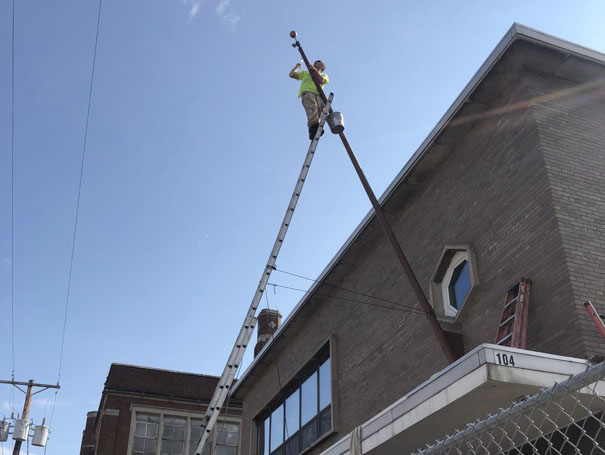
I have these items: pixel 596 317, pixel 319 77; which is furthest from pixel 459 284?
pixel 319 77

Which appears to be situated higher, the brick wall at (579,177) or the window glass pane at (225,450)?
the window glass pane at (225,450)

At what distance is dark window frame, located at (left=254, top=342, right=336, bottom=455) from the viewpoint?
48.5 ft

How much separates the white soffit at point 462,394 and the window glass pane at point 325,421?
7329 millimetres

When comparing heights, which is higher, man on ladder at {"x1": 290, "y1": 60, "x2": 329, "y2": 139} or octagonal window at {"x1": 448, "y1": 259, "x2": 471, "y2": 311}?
man on ladder at {"x1": 290, "y1": 60, "x2": 329, "y2": 139}

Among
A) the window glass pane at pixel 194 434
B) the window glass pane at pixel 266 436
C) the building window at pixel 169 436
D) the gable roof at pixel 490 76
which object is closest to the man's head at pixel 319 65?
the gable roof at pixel 490 76

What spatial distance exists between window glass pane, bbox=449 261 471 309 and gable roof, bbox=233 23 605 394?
76.9 inches

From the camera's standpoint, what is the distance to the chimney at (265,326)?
2327 centimetres

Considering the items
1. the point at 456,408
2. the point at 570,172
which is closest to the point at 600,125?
the point at 570,172

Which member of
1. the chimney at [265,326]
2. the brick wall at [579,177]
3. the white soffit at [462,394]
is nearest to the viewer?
the white soffit at [462,394]

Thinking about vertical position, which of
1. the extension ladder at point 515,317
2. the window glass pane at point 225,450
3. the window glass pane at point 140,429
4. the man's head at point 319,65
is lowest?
the extension ladder at point 515,317

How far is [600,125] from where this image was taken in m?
10.5

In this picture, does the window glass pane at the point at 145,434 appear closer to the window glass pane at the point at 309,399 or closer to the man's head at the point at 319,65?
the window glass pane at the point at 309,399

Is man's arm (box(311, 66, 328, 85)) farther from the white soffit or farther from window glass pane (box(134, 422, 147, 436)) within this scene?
window glass pane (box(134, 422, 147, 436))

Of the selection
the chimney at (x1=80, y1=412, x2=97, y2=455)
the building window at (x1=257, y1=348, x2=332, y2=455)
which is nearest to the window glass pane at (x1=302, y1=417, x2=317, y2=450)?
the building window at (x1=257, y1=348, x2=332, y2=455)
